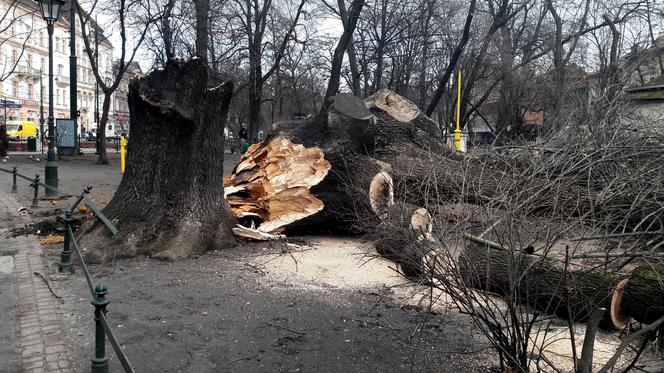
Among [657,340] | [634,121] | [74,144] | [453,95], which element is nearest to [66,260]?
[657,340]

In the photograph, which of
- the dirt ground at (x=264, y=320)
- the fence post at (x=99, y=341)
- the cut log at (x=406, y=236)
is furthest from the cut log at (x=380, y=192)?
the fence post at (x=99, y=341)

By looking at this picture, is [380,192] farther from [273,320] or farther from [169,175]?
[273,320]

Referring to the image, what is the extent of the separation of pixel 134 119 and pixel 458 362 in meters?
5.26

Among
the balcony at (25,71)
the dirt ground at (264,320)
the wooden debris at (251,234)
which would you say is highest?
the balcony at (25,71)

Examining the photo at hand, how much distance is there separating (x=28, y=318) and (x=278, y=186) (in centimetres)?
421

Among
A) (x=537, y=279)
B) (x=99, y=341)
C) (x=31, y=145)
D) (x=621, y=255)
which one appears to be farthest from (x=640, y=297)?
(x=31, y=145)

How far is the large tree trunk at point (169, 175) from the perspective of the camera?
666cm

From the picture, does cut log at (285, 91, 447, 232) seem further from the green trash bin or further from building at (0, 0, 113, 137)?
building at (0, 0, 113, 137)

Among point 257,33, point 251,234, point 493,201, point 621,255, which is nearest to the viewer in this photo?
point 621,255

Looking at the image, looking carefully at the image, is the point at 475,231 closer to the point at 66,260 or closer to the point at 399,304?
the point at 399,304

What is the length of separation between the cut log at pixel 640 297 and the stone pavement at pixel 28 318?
3.63m

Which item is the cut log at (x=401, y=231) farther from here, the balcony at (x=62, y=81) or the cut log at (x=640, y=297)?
the balcony at (x=62, y=81)

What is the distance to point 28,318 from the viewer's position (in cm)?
465

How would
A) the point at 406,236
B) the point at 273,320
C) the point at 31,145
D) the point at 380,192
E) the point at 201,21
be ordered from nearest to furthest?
the point at 406,236 < the point at 273,320 < the point at 380,192 < the point at 201,21 < the point at 31,145
